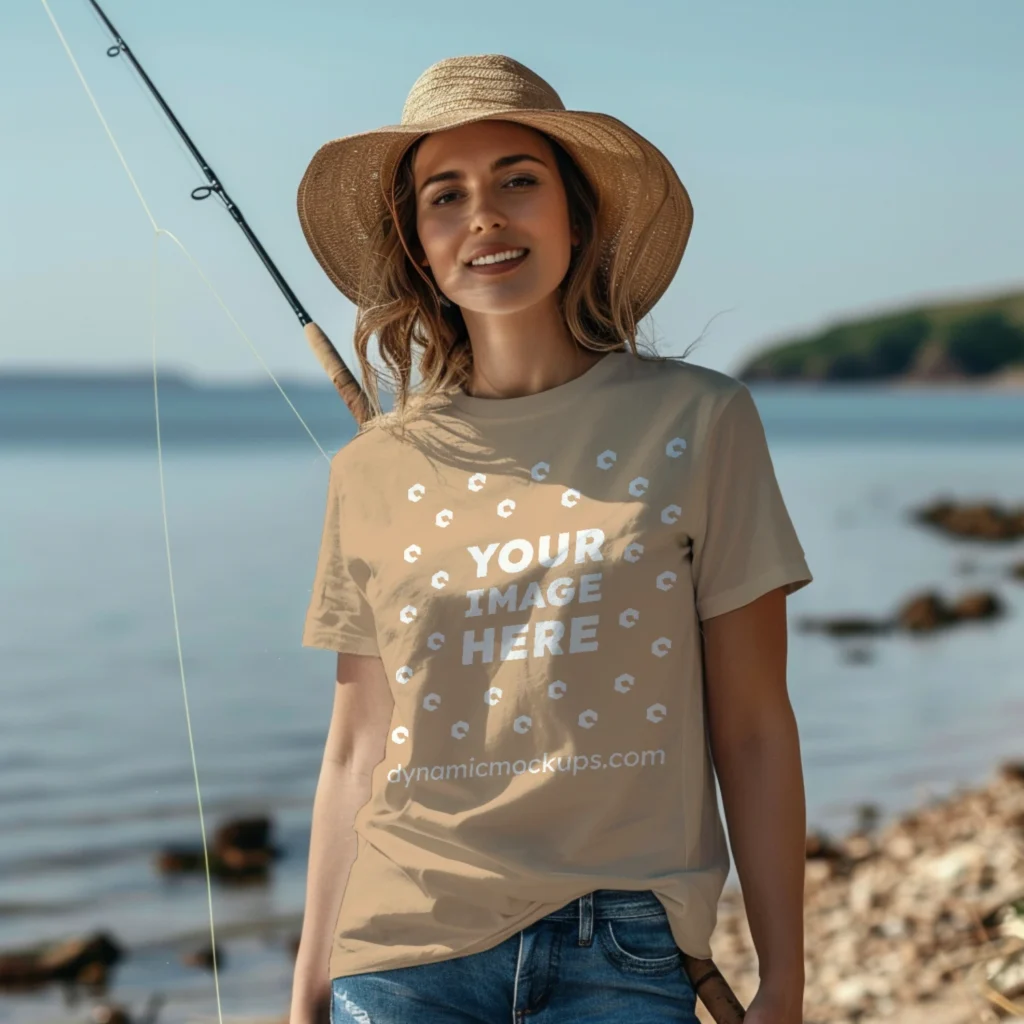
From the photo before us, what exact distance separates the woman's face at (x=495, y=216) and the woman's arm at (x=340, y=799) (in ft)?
1.62

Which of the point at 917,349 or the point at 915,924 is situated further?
the point at 917,349

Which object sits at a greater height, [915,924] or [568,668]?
[568,668]

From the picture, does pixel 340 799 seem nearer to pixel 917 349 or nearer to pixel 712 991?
pixel 712 991

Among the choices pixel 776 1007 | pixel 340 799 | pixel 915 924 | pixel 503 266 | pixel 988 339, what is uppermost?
pixel 988 339

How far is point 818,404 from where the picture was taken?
231 ft

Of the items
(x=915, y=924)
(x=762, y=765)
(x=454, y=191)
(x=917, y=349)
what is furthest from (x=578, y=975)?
(x=917, y=349)

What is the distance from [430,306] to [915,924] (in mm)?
2814

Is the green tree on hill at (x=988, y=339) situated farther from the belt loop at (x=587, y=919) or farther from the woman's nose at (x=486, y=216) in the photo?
the belt loop at (x=587, y=919)

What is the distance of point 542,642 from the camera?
6.10 feet

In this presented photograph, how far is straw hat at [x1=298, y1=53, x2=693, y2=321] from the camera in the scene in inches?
81.5

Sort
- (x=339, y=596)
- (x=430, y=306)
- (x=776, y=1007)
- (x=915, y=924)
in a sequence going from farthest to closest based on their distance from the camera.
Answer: (x=915, y=924), (x=430, y=306), (x=339, y=596), (x=776, y=1007)

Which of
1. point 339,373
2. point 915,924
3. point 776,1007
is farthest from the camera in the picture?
point 915,924

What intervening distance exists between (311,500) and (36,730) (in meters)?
9.21

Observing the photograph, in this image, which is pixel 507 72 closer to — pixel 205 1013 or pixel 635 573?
pixel 635 573
